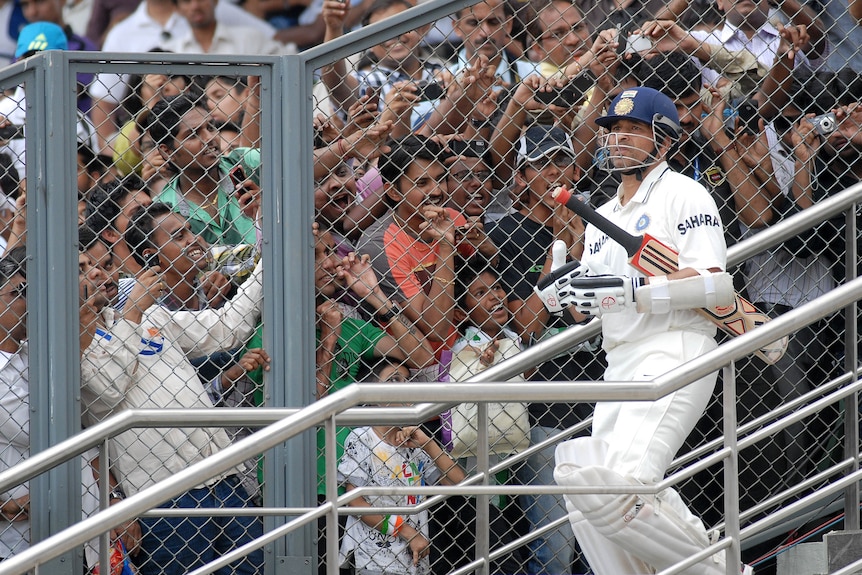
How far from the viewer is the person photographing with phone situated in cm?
507

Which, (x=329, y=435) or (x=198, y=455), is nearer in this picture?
(x=329, y=435)

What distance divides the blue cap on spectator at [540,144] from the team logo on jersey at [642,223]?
120 centimetres

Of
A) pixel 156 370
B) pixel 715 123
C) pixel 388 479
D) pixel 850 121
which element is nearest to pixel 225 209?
pixel 156 370

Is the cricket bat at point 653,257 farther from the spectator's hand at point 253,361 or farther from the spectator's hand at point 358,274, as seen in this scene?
the spectator's hand at point 253,361

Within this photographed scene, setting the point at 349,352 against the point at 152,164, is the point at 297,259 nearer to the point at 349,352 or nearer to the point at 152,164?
the point at 349,352

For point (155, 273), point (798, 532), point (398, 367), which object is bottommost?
point (798, 532)

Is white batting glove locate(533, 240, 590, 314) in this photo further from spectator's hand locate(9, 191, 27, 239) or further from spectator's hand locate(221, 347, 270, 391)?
spectator's hand locate(9, 191, 27, 239)

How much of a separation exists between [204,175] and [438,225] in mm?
1045

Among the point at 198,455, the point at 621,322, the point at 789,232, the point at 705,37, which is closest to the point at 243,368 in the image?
the point at 198,455

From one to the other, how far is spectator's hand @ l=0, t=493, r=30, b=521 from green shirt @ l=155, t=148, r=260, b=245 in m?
1.32

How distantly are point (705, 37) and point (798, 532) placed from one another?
93.5 inches

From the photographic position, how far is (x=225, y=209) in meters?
5.23

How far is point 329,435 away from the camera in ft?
11.1

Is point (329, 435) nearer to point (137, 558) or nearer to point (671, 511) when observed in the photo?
point (671, 511)
